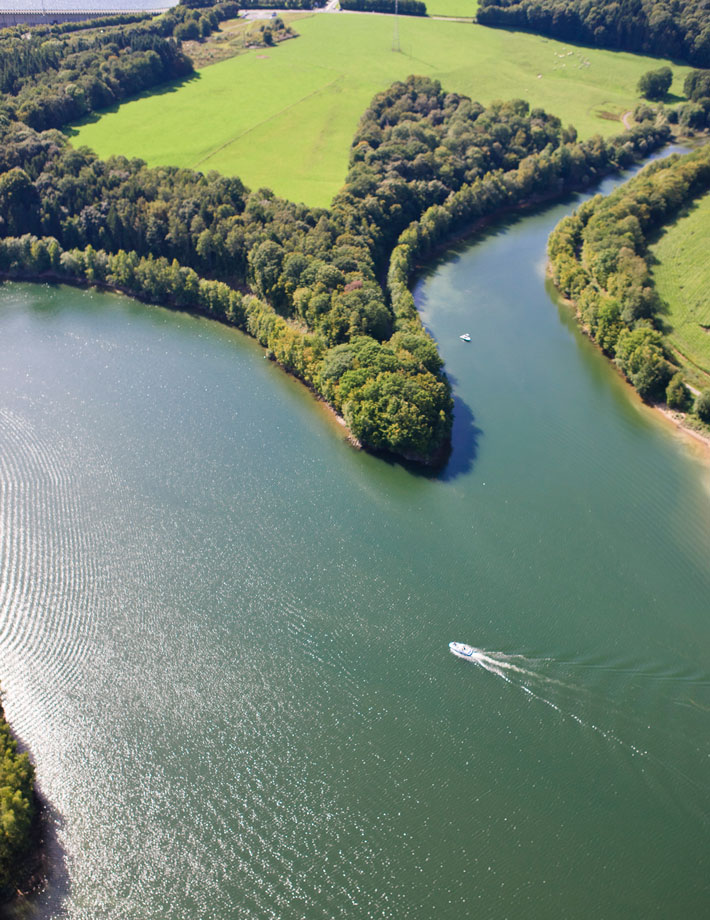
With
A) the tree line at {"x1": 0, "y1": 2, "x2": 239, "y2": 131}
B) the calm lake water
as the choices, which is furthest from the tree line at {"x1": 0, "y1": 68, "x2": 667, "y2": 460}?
the tree line at {"x1": 0, "y1": 2, "x2": 239, "y2": 131}

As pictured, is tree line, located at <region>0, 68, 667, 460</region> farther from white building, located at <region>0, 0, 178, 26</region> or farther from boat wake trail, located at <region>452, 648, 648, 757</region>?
white building, located at <region>0, 0, 178, 26</region>

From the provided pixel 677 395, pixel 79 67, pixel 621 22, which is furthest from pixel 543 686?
pixel 621 22

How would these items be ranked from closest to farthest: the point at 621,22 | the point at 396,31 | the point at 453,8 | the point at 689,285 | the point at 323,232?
1. the point at 323,232
2. the point at 689,285
3. the point at 621,22
4. the point at 396,31
5. the point at 453,8

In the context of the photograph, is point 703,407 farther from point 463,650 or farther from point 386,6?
point 386,6

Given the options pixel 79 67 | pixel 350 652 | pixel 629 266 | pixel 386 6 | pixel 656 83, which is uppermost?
pixel 386 6

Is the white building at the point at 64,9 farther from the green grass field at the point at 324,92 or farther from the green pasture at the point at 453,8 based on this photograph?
the green pasture at the point at 453,8

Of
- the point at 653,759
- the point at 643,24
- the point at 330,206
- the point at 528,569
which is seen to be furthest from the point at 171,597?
the point at 643,24
